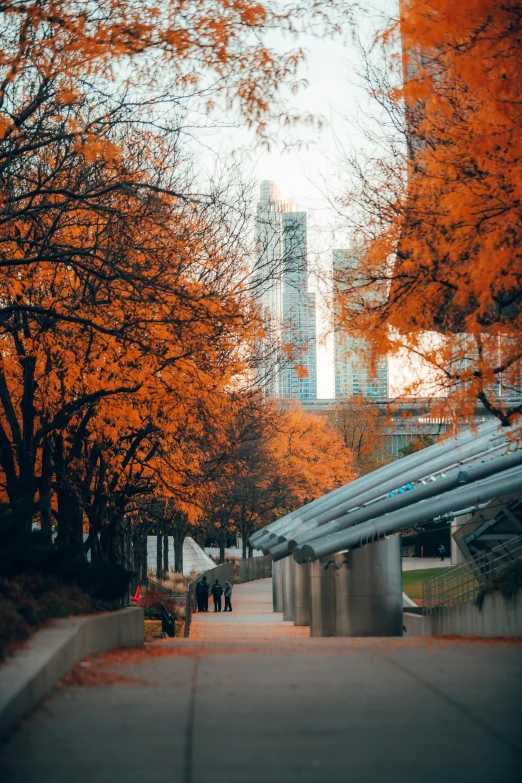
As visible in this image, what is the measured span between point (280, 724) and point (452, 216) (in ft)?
22.7

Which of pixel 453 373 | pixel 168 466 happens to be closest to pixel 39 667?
pixel 453 373

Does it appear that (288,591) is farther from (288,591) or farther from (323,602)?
(323,602)

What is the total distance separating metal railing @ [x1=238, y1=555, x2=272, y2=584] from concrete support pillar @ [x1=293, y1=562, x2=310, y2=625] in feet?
114

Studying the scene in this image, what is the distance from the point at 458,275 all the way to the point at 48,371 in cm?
822

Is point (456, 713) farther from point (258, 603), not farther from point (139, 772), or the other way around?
point (258, 603)

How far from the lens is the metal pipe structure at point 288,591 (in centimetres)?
3678

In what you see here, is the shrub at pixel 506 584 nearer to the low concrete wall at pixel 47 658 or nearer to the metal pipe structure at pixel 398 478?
the metal pipe structure at pixel 398 478

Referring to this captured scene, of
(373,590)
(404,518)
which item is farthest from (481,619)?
(373,590)

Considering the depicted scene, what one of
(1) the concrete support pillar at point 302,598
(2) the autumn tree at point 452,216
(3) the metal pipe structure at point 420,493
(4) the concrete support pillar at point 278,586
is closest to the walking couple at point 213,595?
(4) the concrete support pillar at point 278,586

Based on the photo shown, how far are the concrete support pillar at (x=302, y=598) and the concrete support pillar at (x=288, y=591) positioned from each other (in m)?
2.27

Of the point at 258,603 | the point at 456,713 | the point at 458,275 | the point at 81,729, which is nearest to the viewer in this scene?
the point at 81,729

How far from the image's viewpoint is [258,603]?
48.6 metres

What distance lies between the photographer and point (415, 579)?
174ft

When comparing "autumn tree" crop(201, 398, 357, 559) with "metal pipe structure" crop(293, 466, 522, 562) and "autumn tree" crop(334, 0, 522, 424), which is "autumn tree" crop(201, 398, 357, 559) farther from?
"autumn tree" crop(334, 0, 522, 424)
